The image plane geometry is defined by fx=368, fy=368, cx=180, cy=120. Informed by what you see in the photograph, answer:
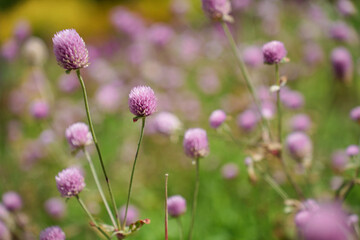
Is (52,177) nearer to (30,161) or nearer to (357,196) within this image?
(30,161)

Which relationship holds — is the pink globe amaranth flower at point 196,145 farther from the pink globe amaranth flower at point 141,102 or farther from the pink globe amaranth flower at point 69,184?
the pink globe amaranth flower at point 69,184

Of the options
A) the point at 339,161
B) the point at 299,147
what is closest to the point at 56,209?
the point at 299,147

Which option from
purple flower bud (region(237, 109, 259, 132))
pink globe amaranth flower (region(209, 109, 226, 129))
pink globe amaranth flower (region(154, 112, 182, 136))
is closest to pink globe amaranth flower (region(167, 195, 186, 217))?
pink globe amaranth flower (region(209, 109, 226, 129))

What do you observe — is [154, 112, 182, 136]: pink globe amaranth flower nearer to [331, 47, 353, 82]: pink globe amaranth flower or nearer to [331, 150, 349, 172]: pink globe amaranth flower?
[331, 47, 353, 82]: pink globe amaranth flower

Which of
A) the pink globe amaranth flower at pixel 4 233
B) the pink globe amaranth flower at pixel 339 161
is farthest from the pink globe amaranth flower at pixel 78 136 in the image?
the pink globe amaranth flower at pixel 339 161

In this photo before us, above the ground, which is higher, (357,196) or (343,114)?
(343,114)

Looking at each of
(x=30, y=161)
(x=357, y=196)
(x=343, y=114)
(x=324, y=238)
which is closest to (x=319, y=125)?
(x=343, y=114)
